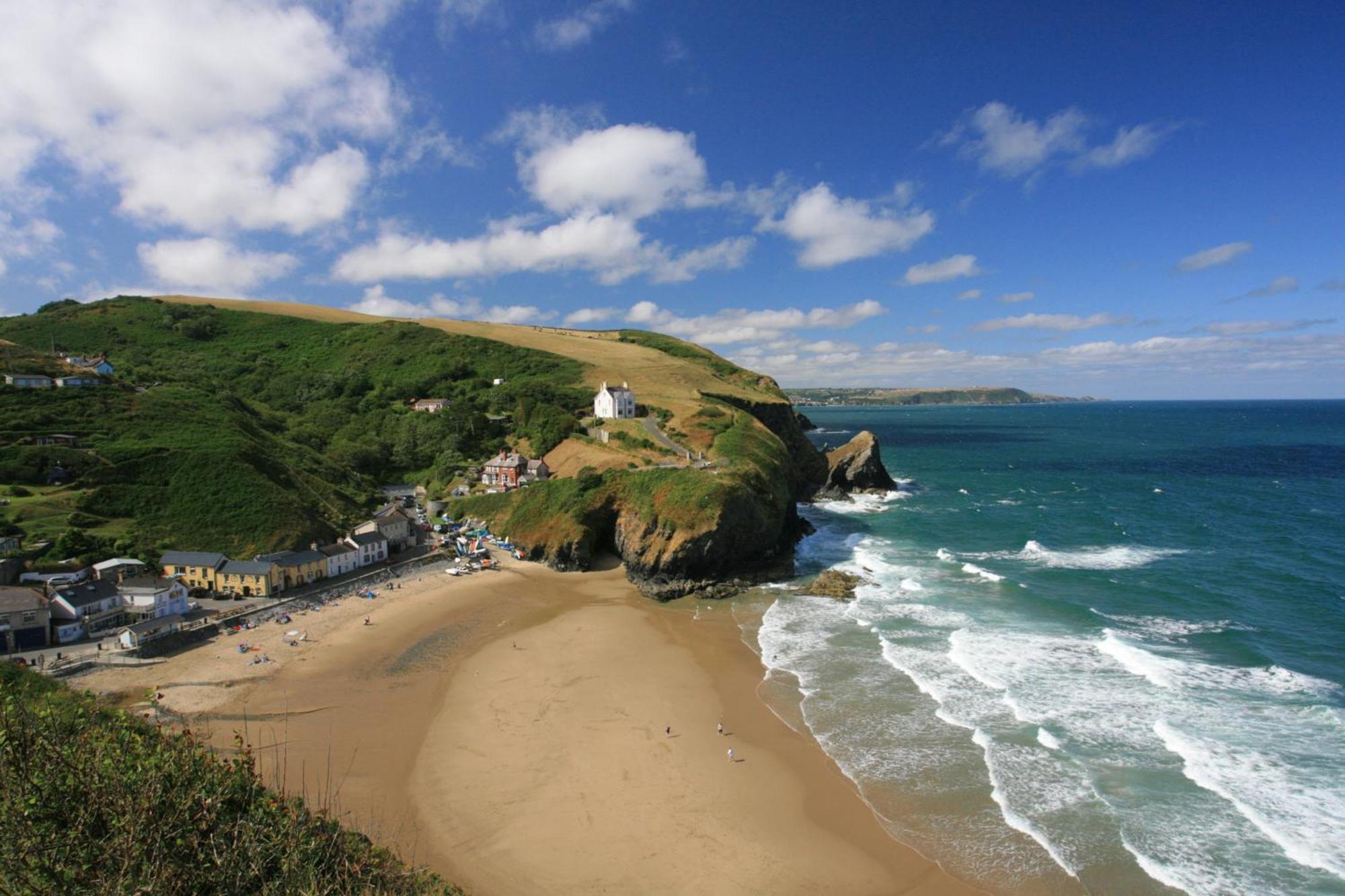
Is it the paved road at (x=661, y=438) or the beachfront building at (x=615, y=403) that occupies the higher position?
the beachfront building at (x=615, y=403)

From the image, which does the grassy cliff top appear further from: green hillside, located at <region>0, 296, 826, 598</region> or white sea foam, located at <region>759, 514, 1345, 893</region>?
white sea foam, located at <region>759, 514, 1345, 893</region>

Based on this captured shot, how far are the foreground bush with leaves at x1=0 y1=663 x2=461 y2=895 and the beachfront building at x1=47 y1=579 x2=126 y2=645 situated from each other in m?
24.2

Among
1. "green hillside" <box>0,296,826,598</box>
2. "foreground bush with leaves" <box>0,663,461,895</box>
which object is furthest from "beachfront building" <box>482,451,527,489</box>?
"foreground bush with leaves" <box>0,663,461,895</box>

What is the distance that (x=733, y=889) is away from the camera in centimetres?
1781

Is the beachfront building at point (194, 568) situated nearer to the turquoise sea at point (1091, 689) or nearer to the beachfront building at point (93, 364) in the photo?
the turquoise sea at point (1091, 689)

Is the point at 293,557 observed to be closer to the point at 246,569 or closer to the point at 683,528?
the point at 246,569

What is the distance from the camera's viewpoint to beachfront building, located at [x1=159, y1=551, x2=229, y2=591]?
37.3m

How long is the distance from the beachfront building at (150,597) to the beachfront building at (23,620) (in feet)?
9.82

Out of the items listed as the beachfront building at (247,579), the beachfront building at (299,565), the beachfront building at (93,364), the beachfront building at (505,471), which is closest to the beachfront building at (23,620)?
the beachfront building at (247,579)

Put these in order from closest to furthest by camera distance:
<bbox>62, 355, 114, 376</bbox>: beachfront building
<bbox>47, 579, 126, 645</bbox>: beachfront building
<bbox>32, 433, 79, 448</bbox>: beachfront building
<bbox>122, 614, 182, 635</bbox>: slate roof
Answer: <bbox>122, 614, 182, 635</bbox>: slate roof, <bbox>47, 579, 126, 645</bbox>: beachfront building, <bbox>32, 433, 79, 448</bbox>: beachfront building, <bbox>62, 355, 114, 376</bbox>: beachfront building

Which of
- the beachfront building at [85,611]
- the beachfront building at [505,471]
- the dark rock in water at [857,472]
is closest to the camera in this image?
the beachfront building at [85,611]

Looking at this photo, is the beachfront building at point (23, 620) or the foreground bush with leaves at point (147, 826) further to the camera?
the beachfront building at point (23, 620)

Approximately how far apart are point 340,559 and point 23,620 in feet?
51.6

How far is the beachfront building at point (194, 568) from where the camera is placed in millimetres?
37281
